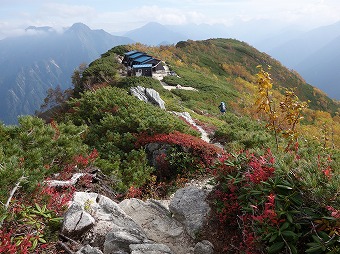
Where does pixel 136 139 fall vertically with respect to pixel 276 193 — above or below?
below

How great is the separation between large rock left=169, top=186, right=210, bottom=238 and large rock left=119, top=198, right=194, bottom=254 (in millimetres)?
233

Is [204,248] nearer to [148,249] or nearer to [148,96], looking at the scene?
[148,249]

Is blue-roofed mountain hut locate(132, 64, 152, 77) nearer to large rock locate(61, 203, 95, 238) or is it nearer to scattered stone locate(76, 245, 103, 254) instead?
large rock locate(61, 203, 95, 238)

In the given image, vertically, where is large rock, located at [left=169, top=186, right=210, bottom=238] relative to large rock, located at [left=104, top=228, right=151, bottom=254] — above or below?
below

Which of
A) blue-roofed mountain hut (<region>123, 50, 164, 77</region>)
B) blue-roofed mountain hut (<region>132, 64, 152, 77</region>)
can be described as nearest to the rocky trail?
blue-roofed mountain hut (<region>132, 64, 152, 77</region>)

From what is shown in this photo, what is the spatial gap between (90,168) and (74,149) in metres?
1.00

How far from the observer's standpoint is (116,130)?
56.6 feet

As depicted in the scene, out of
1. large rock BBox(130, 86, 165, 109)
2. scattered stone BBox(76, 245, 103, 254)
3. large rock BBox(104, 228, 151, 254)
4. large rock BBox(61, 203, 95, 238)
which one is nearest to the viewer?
scattered stone BBox(76, 245, 103, 254)

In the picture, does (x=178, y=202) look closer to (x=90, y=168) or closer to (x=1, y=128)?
(x=90, y=168)

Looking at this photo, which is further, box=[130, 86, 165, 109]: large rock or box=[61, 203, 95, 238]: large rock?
box=[130, 86, 165, 109]: large rock

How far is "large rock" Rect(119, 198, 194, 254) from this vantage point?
7.75 meters

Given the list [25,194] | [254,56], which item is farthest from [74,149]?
[254,56]

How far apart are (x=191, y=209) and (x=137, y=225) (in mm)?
1549

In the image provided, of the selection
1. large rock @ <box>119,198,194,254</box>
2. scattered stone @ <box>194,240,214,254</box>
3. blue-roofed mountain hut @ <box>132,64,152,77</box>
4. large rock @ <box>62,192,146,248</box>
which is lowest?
blue-roofed mountain hut @ <box>132,64,152,77</box>
